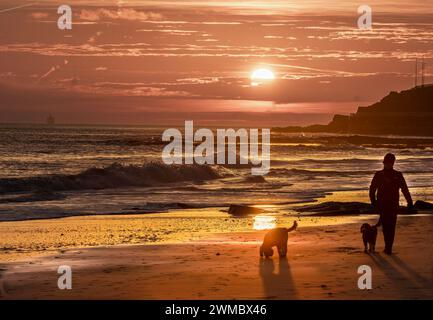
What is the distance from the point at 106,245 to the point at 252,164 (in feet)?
155

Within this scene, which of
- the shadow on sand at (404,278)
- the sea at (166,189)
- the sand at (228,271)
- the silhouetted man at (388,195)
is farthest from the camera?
the sea at (166,189)

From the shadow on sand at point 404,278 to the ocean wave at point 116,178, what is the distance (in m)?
25.4

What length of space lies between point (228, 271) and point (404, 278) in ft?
8.20

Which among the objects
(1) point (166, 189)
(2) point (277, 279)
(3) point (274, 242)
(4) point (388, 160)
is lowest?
(2) point (277, 279)

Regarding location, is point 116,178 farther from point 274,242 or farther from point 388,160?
point 388,160

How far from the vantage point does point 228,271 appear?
11.9 m

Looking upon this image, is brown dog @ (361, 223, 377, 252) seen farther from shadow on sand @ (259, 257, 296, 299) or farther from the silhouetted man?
shadow on sand @ (259, 257, 296, 299)

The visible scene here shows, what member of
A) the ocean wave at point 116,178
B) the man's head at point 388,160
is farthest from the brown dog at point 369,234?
the ocean wave at point 116,178

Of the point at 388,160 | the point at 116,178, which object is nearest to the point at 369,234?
the point at 388,160

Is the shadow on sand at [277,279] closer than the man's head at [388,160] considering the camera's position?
Yes

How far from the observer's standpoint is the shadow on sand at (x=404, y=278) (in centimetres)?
990

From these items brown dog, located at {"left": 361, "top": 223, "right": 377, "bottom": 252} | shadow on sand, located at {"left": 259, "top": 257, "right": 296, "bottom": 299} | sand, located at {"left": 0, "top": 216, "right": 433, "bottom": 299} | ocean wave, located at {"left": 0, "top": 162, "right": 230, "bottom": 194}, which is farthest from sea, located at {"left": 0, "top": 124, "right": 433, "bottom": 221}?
shadow on sand, located at {"left": 259, "top": 257, "right": 296, "bottom": 299}

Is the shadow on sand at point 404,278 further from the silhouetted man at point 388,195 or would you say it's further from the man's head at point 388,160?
the man's head at point 388,160
